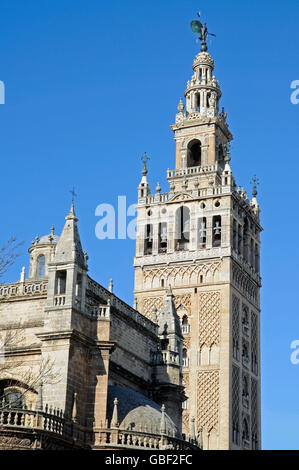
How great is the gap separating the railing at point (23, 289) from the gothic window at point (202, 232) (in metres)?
23.0

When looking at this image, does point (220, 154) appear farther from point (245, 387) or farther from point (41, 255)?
point (41, 255)

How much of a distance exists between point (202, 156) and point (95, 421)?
30.8 meters

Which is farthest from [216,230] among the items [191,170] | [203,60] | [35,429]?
[35,429]

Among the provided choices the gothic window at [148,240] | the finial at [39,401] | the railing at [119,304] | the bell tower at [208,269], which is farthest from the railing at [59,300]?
the gothic window at [148,240]

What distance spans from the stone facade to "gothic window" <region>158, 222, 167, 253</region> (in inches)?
825

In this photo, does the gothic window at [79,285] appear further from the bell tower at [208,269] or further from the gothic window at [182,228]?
the gothic window at [182,228]

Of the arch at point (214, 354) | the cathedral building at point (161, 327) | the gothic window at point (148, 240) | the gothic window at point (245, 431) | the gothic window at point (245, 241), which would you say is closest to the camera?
the cathedral building at point (161, 327)

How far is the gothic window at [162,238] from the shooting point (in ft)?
195

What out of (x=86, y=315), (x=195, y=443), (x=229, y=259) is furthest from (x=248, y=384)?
(x=86, y=315)

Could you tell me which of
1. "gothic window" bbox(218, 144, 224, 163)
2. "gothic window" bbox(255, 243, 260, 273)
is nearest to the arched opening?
"gothic window" bbox(218, 144, 224, 163)

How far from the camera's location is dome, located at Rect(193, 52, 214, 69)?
65062mm

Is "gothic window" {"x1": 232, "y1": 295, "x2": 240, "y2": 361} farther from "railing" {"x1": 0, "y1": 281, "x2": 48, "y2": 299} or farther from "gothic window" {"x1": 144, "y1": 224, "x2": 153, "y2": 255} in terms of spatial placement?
"railing" {"x1": 0, "y1": 281, "x2": 48, "y2": 299}

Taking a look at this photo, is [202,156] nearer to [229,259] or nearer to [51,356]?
[229,259]

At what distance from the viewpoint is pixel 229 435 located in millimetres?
53000
